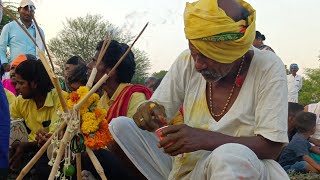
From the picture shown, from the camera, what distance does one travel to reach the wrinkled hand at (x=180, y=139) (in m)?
2.62

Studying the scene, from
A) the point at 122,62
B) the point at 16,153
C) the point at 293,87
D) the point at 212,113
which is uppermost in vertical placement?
the point at 212,113

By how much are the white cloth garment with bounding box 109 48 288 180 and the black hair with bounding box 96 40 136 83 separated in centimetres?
142

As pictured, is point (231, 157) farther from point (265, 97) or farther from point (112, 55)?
point (112, 55)

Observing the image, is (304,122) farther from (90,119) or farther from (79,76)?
(90,119)

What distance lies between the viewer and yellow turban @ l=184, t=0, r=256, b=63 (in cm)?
279

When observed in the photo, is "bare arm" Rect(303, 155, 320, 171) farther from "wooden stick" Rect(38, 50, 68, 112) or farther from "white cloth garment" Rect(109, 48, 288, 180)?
"wooden stick" Rect(38, 50, 68, 112)

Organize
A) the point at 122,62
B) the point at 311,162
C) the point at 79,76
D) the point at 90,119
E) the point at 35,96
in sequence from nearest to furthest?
the point at 90,119 < the point at 122,62 < the point at 35,96 < the point at 79,76 < the point at 311,162

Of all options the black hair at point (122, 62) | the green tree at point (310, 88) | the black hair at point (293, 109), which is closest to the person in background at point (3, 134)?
the black hair at point (122, 62)

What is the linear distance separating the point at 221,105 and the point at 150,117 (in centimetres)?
42

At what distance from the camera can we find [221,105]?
305cm

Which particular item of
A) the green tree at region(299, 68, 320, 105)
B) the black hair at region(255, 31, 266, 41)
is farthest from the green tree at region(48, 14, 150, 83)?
the green tree at region(299, 68, 320, 105)

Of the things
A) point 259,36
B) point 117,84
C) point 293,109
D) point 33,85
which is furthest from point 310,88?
point 33,85

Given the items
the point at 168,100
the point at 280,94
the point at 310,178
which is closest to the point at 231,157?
the point at 280,94

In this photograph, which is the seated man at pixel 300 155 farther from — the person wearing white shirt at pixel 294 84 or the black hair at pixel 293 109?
the person wearing white shirt at pixel 294 84
